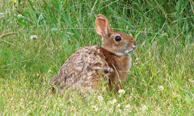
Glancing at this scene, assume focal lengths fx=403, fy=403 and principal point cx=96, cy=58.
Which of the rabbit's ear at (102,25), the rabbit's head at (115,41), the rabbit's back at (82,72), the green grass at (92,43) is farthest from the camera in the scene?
the rabbit's ear at (102,25)

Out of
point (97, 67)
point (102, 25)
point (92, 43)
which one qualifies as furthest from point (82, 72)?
point (92, 43)

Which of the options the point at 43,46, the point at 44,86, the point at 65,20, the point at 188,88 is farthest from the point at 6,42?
the point at 188,88

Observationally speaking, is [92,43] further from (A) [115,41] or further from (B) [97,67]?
(B) [97,67]

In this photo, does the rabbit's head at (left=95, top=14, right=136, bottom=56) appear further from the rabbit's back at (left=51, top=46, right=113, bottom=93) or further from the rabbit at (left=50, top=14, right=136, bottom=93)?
the rabbit's back at (left=51, top=46, right=113, bottom=93)

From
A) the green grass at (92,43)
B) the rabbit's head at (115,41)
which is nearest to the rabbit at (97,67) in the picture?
the rabbit's head at (115,41)

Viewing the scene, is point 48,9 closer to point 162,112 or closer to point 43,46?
point 43,46

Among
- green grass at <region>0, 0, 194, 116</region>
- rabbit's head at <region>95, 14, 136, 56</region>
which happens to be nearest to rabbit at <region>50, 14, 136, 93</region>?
rabbit's head at <region>95, 14, 136, 56</region>

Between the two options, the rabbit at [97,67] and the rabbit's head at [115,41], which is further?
the rabbit's head at [115,41]

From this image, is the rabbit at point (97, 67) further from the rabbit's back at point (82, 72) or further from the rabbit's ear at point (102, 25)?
the rabbit's ear at point (102, 25)
